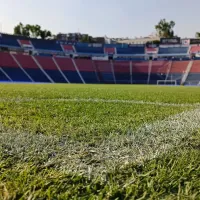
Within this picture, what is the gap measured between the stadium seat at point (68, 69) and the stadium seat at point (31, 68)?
13.1 ft


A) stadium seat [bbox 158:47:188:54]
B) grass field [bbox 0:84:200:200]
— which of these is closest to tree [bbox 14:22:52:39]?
stadium seat [bbox 158:47:188:54]

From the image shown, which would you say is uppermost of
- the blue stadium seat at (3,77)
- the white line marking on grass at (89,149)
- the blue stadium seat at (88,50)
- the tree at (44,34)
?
the tree at (44,34)

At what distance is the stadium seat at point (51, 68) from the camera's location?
4412 cm

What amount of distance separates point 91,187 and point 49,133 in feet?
4.10

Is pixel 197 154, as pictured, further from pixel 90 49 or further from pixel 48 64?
pixel 90 49

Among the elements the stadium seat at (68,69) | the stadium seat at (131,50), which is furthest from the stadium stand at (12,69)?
the stadium seat at (131,50)

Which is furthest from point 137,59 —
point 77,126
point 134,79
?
Answer: point 77,126

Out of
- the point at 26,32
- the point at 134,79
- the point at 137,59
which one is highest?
the point at 26,32

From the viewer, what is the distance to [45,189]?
115cm

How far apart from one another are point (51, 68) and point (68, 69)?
9.85 ft

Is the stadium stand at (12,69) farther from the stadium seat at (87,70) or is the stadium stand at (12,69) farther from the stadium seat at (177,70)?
the stadium seat at (177,70)

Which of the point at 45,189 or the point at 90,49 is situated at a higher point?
the point at 90,49

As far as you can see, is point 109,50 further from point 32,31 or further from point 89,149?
point 89,149

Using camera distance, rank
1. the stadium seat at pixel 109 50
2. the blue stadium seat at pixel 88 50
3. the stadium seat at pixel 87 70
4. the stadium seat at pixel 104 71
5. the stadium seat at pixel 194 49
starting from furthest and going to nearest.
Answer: the stadium seat at pixel 109 50 → the blue stadium seat at pixel 88 50 → the stadium seat at pixel 194 49 → the stadium seat at pixel 104 71 → the stadium seat at pixel 87 70
